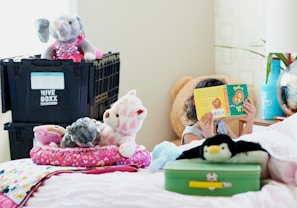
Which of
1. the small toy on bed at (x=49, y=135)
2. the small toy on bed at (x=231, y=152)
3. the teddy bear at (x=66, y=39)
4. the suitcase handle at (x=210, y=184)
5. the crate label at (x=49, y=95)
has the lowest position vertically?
the suitcase handle at (x=210, y=184)

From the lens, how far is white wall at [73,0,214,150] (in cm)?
317

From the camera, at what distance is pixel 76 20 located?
240 cm

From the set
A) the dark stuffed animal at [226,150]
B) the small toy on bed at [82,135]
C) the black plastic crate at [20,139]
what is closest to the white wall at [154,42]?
the black plastic crate at [20,139]

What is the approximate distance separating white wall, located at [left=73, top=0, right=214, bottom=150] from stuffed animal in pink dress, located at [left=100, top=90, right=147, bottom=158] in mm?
1423

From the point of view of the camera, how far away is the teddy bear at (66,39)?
2.36 m

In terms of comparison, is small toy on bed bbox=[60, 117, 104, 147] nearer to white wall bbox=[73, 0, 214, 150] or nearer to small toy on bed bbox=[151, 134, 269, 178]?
small toy on bed bbox=[151, 134, 269, 178]

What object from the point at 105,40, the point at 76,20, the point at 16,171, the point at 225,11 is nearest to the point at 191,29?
the point at 225,11

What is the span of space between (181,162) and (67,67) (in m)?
1.00

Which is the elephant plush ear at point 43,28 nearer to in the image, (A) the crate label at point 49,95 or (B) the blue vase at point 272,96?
(A) the crate label at point 49,95

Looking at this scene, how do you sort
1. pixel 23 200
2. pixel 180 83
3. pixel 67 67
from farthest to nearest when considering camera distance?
1. pixel 180 83
2. pixel 67 67
3. pixel 23 200

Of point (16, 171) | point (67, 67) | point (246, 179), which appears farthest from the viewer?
→ point (67, 67)

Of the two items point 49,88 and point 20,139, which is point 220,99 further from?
point 20,139

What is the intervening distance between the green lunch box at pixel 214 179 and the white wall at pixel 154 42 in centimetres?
185

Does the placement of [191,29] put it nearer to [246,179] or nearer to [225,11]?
[225,11]
